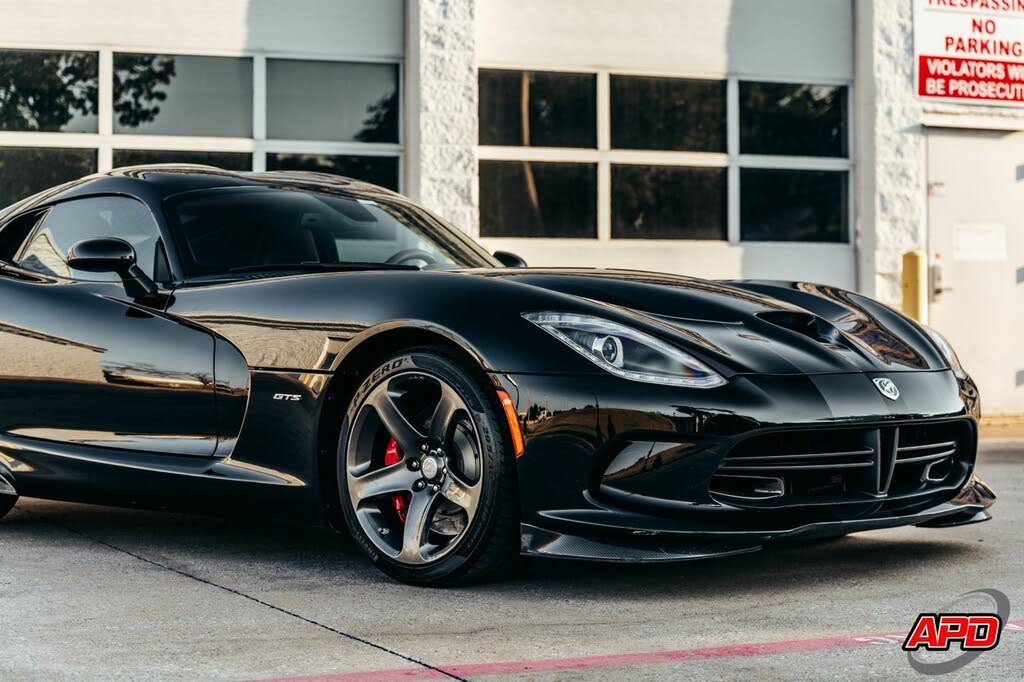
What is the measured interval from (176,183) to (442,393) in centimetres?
165

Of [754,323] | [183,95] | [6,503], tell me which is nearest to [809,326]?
[754,323]

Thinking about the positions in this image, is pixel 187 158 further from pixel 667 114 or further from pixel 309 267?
pixel 309 267

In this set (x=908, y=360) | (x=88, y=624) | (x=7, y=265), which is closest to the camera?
(x=88, y=624)

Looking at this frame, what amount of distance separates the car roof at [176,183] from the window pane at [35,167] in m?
6.07

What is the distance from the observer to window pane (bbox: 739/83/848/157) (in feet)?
43.6

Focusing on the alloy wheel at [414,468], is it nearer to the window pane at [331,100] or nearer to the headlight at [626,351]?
the headlight at [626,351]

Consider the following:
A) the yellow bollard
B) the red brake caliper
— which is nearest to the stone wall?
the yellow bollard

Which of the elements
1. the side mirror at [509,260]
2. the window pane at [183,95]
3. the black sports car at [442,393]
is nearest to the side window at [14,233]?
the black sports car at [442,393]

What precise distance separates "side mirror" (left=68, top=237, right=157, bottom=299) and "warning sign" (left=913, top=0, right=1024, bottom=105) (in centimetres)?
987

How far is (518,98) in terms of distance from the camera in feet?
41.5

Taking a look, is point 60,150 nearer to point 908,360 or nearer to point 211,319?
point 211,319

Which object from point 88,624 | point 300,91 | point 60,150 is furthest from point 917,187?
point 88,624

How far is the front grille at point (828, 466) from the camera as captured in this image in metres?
4.11

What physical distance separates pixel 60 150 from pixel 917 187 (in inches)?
288
